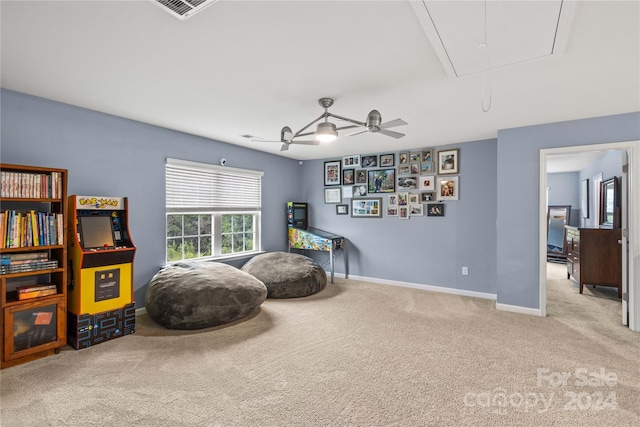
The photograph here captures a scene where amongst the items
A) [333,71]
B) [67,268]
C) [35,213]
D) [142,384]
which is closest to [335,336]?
[142,384]

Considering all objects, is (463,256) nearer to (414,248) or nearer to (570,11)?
(414,248)

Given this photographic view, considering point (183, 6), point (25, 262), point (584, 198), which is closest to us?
point (183, 6)

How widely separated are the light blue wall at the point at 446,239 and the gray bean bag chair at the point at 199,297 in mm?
2440

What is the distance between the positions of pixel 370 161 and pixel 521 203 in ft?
8.16

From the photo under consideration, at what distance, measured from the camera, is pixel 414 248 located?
5.24 meters

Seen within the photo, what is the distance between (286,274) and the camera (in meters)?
4.67

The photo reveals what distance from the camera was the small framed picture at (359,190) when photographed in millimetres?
5738

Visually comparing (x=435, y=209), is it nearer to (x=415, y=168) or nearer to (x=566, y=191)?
(x=415, y=168)

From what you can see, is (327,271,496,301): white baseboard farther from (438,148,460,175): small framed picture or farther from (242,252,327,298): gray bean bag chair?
(438,148,460,175): small framed picture

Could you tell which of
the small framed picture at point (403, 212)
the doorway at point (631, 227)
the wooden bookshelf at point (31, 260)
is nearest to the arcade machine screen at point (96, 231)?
the wooden bookshelf at point (31, 260)

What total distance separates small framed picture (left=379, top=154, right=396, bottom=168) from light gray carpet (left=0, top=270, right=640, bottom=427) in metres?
2.73

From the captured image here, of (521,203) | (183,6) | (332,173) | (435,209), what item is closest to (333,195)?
(332,173)

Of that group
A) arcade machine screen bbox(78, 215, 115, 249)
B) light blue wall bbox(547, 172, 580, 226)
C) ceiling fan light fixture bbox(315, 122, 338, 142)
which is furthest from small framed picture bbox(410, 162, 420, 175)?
light blue wall bbox(547, 172, 580, 226)

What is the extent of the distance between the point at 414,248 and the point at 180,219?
3636 mm
